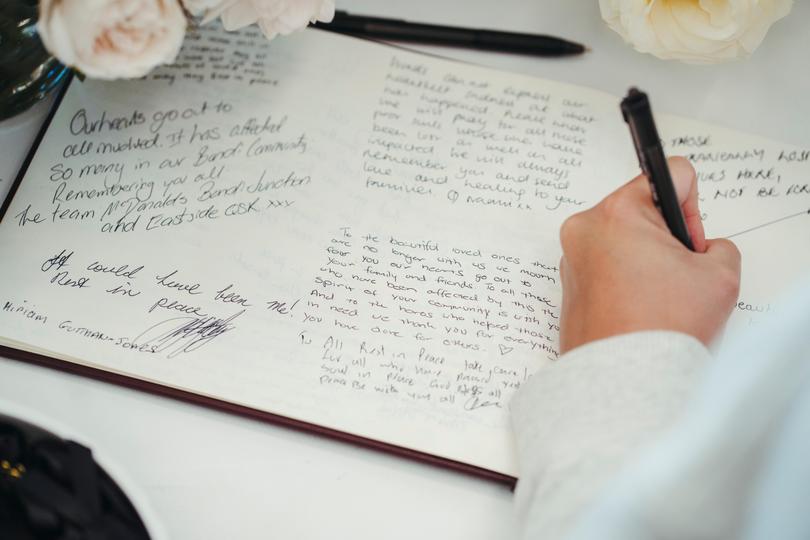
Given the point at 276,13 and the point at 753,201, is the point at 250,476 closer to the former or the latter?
the point at 276,13

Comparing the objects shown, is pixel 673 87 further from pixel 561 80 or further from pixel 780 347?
pixel 780 347

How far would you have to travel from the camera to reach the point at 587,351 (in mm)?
463

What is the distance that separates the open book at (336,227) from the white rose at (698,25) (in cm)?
7

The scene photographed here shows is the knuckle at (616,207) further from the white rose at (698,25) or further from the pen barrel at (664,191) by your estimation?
the white rose at (698,25)

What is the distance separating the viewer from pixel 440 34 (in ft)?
2.12

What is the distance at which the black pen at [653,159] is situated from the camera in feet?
1.53

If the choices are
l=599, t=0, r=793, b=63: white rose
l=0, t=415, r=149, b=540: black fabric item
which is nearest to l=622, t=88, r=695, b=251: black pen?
l=599, t=0, r=793, b=63: white rose

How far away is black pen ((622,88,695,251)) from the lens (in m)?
0.46

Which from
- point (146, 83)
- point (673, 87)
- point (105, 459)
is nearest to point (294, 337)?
point (105, 459)

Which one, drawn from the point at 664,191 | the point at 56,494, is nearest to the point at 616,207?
the point at 664,191

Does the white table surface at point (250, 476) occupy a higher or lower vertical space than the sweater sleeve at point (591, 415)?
lower

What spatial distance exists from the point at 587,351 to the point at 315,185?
0.84 feet

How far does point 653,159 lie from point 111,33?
348mm

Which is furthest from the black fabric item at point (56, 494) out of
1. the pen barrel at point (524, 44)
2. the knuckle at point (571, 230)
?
the pen barrel at point (524, 44)
